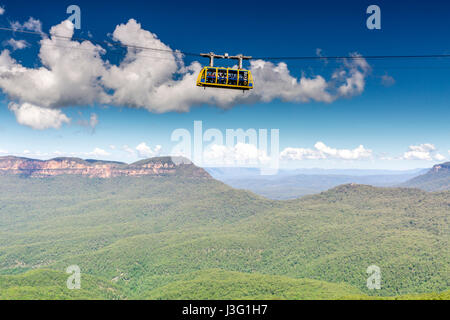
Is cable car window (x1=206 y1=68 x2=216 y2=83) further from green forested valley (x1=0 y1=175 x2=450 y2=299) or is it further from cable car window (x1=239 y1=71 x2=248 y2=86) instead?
green forested valley (x1=0 y1=175 x2=450 y2=299)

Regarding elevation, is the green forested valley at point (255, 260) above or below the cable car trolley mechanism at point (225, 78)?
below

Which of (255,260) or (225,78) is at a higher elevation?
(225,78)

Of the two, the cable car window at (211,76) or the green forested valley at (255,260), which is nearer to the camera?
the cable car window at (211,76)

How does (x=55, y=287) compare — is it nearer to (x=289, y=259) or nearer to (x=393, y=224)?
(x=289, y=259)

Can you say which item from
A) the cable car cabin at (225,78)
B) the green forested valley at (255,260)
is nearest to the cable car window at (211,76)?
the cable car cabin at (225,78)

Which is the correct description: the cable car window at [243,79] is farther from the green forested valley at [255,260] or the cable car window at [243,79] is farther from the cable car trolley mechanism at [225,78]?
the green forested valley at [255,260]

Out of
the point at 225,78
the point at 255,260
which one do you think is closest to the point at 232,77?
the point at 225,78

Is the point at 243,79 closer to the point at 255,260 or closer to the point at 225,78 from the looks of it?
the point at 225,78
